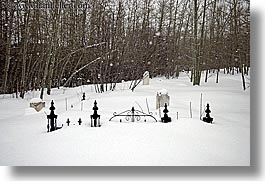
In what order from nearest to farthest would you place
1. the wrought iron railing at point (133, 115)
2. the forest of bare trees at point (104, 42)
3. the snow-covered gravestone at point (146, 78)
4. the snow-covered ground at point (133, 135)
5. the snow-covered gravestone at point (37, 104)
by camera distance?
the snow-covered ground at point (133, 135), the wrought iron railing at point (133, 115), the snow-covered gravestone at point (37, 104), the forest of bare trees at point (104, 42), the snow-covered gravestone at point (146, 78)

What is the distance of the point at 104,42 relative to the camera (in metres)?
3.25

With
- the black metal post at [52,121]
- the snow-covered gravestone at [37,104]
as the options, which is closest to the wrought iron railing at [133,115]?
the black metal post at [52,121]

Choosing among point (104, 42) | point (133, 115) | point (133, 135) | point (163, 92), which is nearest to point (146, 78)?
point (163, 92)

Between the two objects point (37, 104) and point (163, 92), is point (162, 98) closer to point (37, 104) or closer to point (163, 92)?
point (163, 92)

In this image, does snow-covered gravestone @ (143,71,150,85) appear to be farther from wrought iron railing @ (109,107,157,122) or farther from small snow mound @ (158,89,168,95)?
wrought iron railing @ (109,107,157,122)

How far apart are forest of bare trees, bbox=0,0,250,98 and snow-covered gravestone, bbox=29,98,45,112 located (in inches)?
6.5

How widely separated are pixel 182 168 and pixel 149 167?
0.22 metres

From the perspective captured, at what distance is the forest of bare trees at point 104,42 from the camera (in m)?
2.94

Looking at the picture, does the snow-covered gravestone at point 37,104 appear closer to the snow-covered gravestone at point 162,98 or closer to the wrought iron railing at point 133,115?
the wrought iron railing at point 133,115

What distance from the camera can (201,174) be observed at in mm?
2090

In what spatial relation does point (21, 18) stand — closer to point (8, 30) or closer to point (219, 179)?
point (8, 30)

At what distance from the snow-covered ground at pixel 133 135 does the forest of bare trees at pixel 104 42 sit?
0.27 meters

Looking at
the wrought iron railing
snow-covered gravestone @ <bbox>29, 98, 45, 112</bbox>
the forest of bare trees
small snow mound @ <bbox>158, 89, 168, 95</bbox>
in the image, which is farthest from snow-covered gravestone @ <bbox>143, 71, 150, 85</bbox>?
snow-covered gravestone @ <bbox>29, 98, 45, 112</bbox>

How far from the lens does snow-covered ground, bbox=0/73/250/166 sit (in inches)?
83.5
